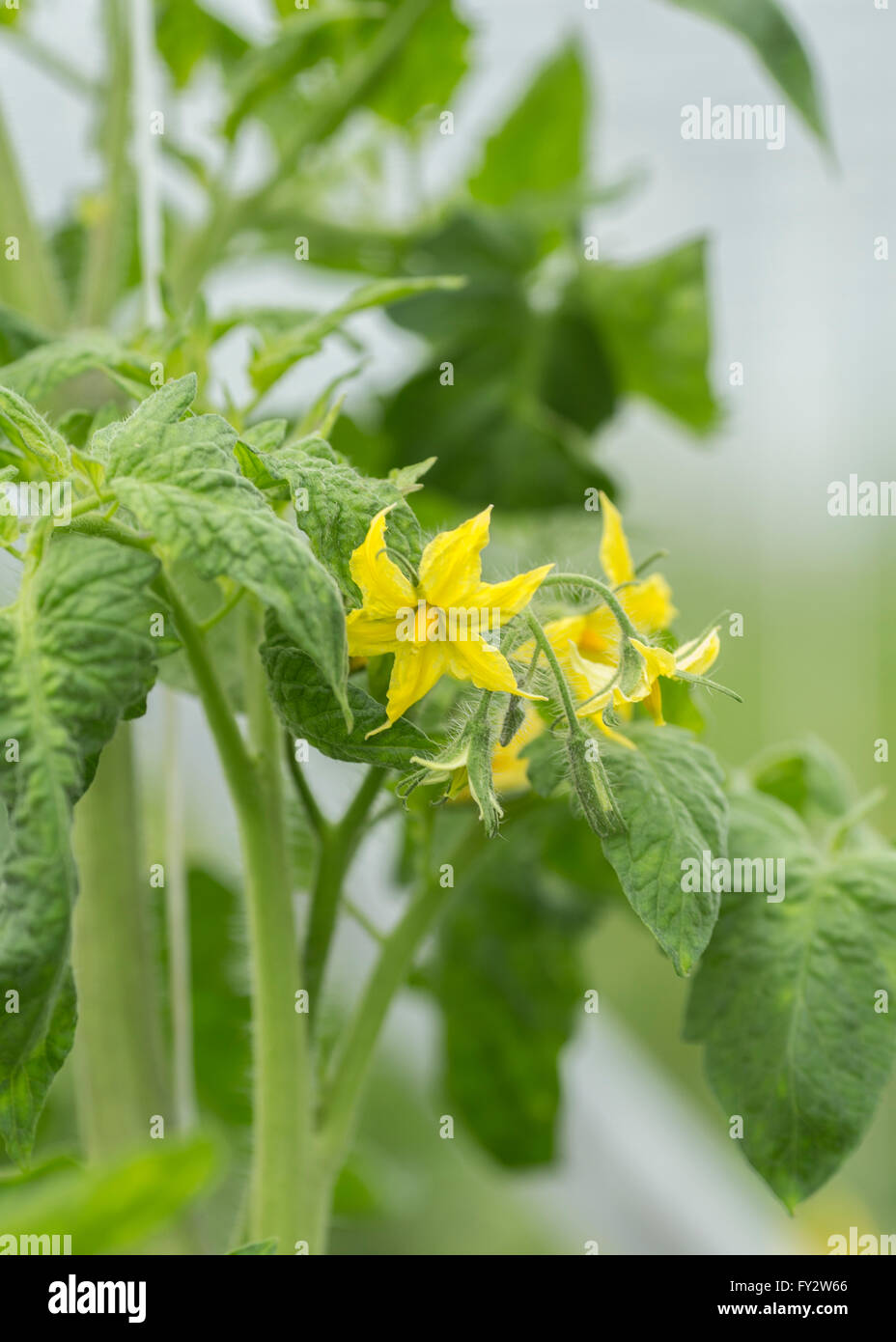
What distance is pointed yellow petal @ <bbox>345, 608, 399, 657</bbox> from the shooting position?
1.18 feet

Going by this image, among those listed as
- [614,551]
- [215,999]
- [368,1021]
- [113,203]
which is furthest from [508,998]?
[113,203]

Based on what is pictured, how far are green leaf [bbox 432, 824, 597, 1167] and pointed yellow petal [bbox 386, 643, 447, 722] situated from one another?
38 cm

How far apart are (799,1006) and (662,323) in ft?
1.78

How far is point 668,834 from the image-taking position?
1.21 feet

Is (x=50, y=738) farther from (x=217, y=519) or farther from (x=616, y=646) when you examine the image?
(x=616, y=646)

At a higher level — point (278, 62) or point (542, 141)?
point (542, 141)

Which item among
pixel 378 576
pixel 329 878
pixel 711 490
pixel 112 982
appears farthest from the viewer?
pixel 711 490

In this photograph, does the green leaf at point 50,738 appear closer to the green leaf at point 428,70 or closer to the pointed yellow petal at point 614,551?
the pointed yellow petal at point 614,551

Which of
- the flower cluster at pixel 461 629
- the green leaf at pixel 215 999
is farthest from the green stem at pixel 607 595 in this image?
the green leaf at pixel 215 999

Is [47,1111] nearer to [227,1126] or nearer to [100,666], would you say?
[227,1126]
